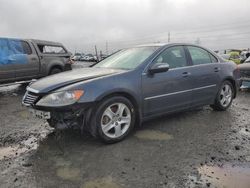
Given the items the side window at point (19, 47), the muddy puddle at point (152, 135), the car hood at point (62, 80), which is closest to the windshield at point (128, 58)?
the car hood at point (62, 80)

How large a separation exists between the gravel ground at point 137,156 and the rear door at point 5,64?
3.91 m

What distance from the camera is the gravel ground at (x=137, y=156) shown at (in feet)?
11.2

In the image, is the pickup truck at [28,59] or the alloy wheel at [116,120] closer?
the alloy wheel at [116,120]

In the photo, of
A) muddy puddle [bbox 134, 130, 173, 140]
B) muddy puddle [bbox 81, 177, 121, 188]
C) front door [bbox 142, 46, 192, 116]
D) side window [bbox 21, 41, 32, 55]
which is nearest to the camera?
muddy puddle [bbox 81, 177, 121, 188]

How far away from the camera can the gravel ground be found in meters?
3.40

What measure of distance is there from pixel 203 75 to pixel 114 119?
7.51 ft

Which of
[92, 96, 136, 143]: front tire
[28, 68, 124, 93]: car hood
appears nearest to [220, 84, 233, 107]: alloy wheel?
[92, 96, 136, 143]: front tire

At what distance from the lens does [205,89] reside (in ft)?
19.4

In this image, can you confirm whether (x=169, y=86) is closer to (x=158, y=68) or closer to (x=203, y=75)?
(x=158, y=68)

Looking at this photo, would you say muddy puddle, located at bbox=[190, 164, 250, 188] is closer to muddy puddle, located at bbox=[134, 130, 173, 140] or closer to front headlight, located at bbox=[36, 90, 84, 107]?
muddy puddle, located at bbox=[134, 130, 173, 140]

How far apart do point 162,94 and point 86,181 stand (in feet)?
7.33

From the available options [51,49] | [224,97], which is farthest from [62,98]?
[51,49]

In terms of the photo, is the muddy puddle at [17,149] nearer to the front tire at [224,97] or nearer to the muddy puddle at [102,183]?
the muddy puddle at [102,183]

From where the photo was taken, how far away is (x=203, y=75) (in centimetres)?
585
